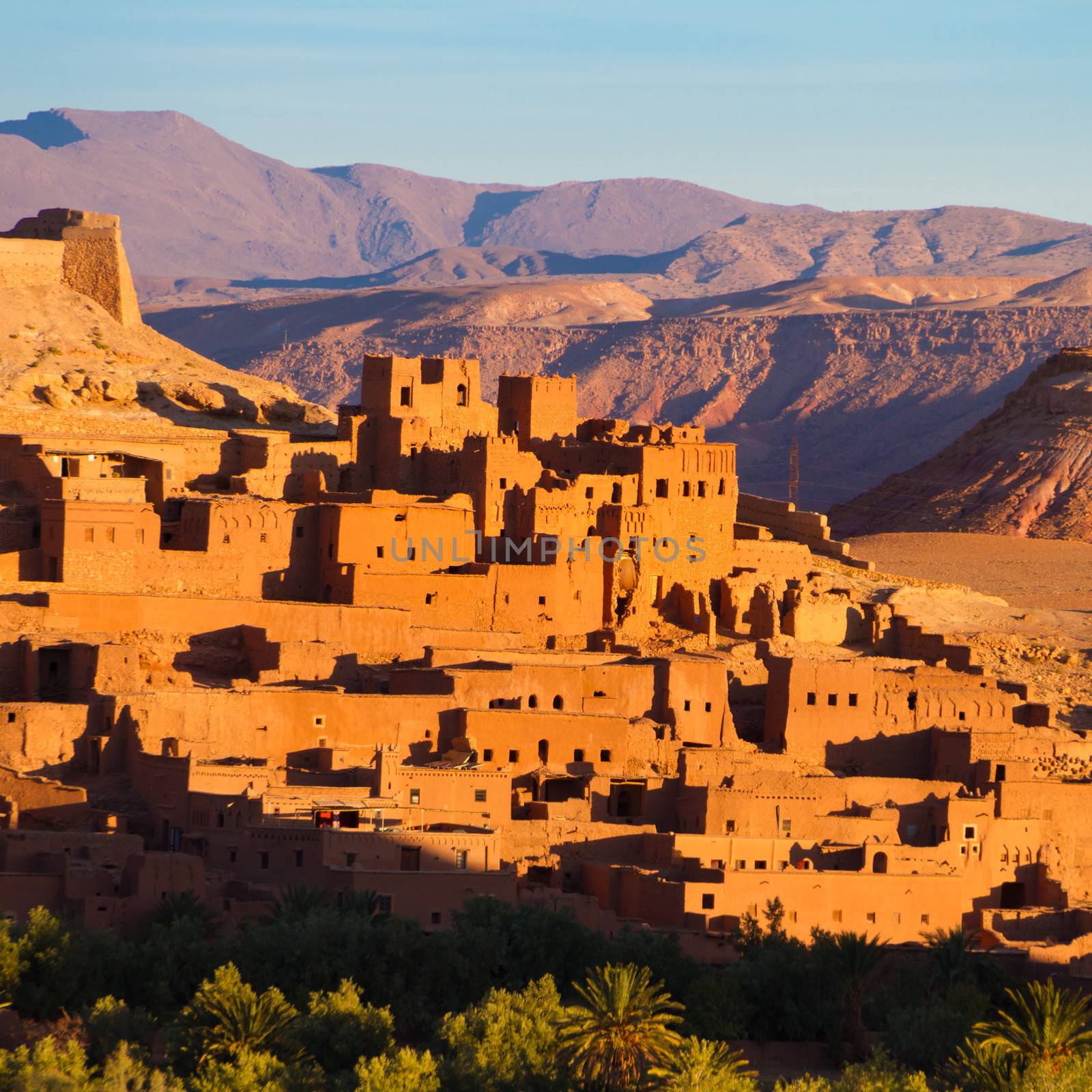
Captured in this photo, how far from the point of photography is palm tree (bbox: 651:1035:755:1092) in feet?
97.8

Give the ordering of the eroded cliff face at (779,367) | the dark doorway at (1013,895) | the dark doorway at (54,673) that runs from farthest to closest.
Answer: the eroded cliff face at (779,367) < the dark doorway at (54,673) < the dark doorway at (1013,895)

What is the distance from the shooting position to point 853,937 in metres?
36.5

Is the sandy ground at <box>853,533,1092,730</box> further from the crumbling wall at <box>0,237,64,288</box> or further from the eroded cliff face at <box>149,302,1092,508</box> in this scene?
the eroded cliff face at <box>149,302,1092,508</box>

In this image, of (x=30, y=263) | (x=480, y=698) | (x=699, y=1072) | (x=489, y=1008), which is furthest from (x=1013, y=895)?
(x=30, y=263)

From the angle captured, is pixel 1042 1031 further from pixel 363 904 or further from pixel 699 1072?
pixel 363 904

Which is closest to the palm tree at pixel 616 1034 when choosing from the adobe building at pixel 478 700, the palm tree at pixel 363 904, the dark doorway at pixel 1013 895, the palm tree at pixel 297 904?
the palm tree at pixel 363 904

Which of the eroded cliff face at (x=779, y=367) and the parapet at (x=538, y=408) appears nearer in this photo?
the parapet at (x=538, y=408)

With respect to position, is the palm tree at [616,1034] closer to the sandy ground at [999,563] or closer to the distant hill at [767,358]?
the sandy ground at [999,563]

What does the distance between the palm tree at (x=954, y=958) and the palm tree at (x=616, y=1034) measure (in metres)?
5.10

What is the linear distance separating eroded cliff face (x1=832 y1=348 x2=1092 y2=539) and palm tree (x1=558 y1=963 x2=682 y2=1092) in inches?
1851

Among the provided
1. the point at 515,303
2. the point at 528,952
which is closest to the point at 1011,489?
the point at 528,952

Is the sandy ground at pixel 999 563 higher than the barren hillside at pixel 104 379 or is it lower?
lower

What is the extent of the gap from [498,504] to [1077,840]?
13.3 metres

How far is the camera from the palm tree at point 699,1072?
2981 cm
